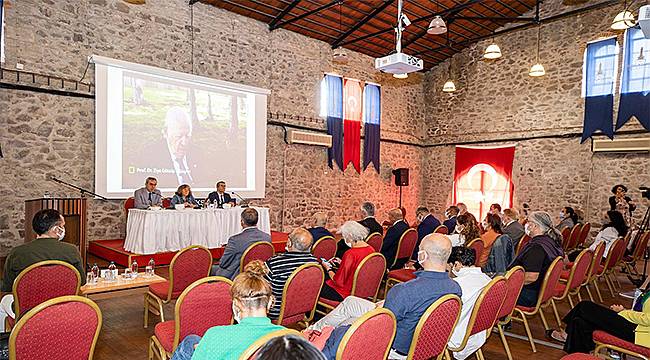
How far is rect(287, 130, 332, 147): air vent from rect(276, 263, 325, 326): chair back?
7.89 m

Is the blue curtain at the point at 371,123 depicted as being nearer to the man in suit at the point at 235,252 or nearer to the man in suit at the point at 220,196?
the man in suit at the point at 220,196

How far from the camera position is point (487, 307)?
2992 millimetres

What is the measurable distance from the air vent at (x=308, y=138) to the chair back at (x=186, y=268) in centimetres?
724

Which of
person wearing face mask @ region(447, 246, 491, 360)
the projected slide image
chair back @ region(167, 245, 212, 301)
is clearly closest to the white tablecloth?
the projected slide image

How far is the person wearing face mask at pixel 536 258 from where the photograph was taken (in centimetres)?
405

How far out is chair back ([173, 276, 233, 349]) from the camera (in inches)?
104

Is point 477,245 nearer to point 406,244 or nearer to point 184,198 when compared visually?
point 406,244

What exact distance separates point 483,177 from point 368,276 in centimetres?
1035

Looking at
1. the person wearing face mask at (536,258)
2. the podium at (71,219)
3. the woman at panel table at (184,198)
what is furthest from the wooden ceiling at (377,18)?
the person wearing face mask at (536,258)

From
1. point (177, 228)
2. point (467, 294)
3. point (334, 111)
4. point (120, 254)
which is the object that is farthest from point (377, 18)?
point (467, 294)

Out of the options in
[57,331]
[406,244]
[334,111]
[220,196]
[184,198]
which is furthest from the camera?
[334,111]

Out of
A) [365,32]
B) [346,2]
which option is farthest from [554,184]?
[346,2]

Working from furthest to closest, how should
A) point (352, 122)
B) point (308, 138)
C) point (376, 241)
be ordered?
1. point (352, 122)
2. point (308, 138)
3. point (376, 241)

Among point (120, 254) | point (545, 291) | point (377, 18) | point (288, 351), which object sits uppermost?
point (377, 18)
